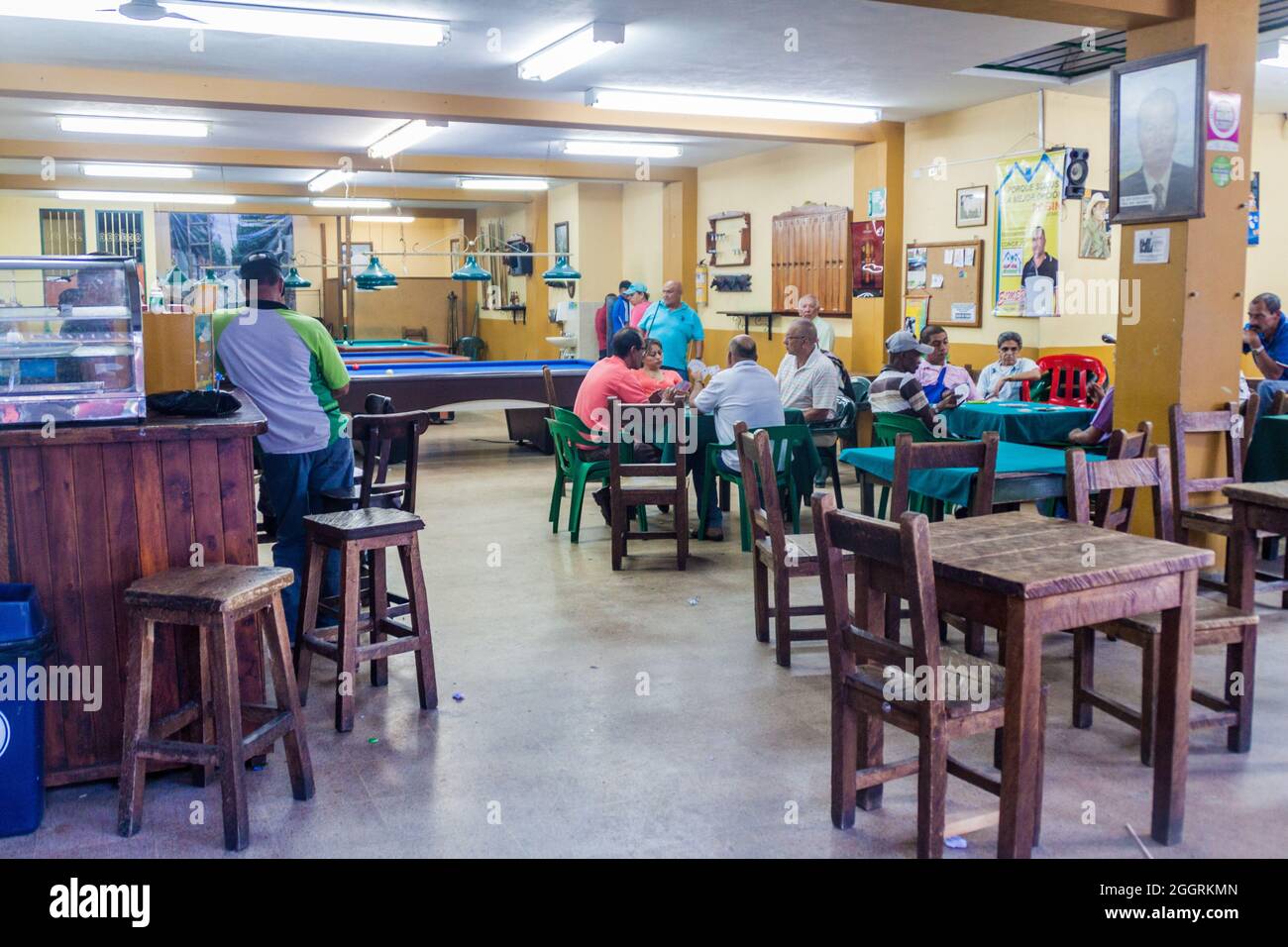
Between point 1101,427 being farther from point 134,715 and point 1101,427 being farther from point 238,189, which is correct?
point 238,189

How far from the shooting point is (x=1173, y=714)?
2.86 meters

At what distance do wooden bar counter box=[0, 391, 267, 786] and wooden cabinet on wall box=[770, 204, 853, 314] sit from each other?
7.85 meters

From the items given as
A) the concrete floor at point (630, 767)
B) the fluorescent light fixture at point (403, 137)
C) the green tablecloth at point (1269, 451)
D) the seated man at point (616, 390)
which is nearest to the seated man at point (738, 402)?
the seated man at point (616, 390)

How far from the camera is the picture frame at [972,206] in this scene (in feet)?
29.3

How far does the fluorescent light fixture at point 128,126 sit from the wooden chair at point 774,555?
747 cm

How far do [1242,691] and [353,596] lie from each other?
282 cm

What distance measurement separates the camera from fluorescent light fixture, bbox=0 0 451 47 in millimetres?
5988

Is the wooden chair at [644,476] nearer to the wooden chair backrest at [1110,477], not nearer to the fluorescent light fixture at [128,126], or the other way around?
the wooden chair backrest at [1110,477]

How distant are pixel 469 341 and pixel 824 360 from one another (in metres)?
12.2

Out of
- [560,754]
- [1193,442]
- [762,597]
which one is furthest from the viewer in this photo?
[1193,442]

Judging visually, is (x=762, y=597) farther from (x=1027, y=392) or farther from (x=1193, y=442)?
(x=1027, y=392)

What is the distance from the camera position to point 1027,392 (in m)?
7.75

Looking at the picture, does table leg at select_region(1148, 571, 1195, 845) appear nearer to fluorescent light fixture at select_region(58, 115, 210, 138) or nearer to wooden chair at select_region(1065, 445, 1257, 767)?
wooden chair at select_region(1065, 445, 1257, 767)
